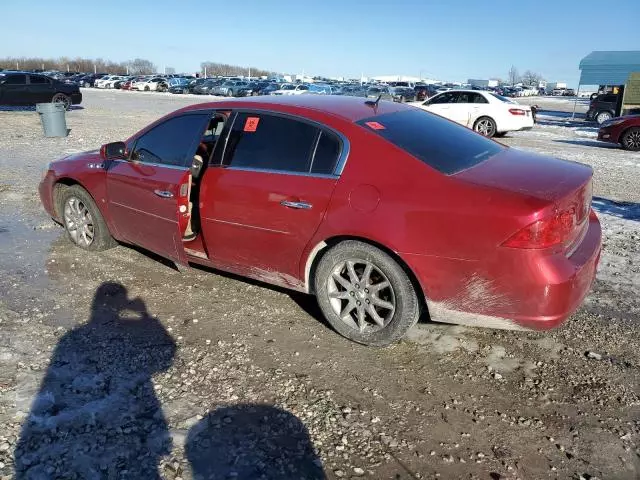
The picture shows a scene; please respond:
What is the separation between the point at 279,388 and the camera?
10.0ft

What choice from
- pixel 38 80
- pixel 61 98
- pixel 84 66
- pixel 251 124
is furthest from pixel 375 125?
pixel 84 66

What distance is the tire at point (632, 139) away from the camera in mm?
14289

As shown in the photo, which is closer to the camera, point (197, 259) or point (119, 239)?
point (197, 259)

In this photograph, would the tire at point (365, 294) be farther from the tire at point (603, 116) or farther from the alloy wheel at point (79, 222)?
the tire at point (603, 116)

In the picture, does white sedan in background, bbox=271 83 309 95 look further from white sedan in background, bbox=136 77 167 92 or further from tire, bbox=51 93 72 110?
tire, bbox=51 93 72 110

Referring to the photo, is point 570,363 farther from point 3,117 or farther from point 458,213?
point 3,117

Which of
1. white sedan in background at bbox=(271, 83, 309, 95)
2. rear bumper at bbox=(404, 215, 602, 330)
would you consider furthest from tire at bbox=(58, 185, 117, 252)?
white sedan in background at bbox=(271, 83, 309, 95)

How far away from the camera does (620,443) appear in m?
2.61

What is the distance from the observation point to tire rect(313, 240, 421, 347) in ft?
10.8

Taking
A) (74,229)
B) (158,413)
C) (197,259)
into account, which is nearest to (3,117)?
(74,229)

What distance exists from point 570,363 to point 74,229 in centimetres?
482

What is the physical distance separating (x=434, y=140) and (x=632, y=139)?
44.4 ft

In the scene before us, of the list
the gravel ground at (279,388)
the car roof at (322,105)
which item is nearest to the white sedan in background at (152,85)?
the gravel ground at (279,388)

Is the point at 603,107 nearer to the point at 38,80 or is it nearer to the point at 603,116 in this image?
the point at 603,116
